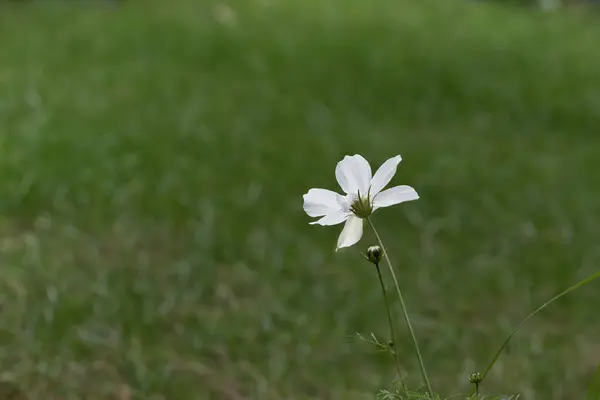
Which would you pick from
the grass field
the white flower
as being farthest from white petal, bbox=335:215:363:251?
the grass field

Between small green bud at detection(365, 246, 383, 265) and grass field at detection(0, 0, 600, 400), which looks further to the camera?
grass field at detection(0, 0, 600, 400)

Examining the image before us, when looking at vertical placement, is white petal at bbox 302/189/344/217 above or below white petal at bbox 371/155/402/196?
below

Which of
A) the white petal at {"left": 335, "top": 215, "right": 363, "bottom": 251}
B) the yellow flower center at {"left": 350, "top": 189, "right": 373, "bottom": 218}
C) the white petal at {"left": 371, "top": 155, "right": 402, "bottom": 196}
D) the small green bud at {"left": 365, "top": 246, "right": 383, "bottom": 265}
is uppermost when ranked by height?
the white petal at {"left": 371, "top": 155, "right": 402, "bottom": 196}

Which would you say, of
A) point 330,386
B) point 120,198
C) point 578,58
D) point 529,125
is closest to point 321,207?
point 330,386

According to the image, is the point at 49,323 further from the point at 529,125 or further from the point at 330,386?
the point at 529,125

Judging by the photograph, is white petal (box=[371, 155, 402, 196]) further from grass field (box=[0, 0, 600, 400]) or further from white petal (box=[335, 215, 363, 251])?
grass field (box=[0, 0, 600, 400])

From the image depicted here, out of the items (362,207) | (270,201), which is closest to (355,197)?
(362,207)

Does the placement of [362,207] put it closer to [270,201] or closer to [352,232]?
[352,232]

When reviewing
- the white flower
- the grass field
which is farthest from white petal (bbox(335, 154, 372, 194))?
the grass field
